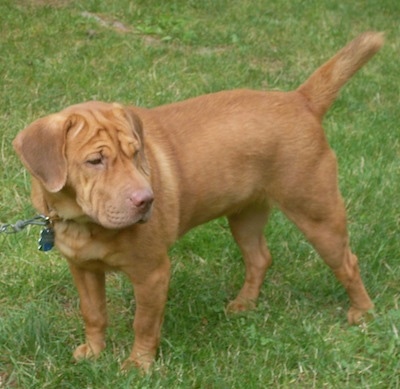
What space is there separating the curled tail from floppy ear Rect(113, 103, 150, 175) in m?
1.00

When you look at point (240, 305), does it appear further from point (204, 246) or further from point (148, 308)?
point (148, 308)

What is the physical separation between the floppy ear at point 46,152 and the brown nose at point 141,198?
0.29 m

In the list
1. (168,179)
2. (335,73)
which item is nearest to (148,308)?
(168,179)

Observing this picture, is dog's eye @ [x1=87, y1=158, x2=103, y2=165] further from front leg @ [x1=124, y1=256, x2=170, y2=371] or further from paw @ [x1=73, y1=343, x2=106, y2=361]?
paw @ [x1=73, y1=343, x2=106, y2=361]

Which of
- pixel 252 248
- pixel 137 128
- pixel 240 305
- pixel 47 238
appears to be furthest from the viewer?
pixel 252 248

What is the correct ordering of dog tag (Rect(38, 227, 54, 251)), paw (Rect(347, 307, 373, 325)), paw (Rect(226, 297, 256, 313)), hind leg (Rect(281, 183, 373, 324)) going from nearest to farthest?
dog tag (Rect(38, 227, 54, 251))
hind leg (Rect(281, 183, 373, 324))
paw (Rect(347, 307, 373, 325))
paw (Rect(226, 297, 256, 313))

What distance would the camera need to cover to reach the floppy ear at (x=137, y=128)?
373 cm

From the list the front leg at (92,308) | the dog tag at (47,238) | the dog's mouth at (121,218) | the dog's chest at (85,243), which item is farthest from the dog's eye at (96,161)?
the front leg at (92,308)

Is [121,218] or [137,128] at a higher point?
[137,128]

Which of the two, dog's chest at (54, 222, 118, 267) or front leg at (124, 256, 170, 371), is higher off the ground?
dog's chest at (54, 222, 118, 267)

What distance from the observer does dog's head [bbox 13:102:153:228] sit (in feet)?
11.5

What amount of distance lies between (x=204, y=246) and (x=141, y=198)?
5.67 ft

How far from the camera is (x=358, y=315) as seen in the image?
15.1 ft

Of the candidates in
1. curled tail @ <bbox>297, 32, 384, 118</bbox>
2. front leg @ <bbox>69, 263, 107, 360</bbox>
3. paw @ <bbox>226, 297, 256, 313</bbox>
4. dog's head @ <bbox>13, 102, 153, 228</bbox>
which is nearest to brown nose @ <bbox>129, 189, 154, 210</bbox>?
dog's head @ <bbox>13, 102, 153, 228</bbox>
